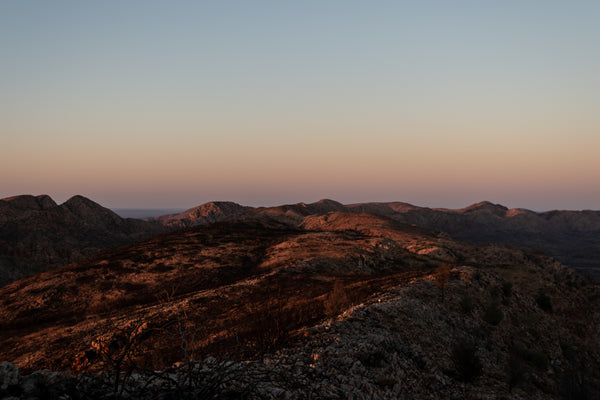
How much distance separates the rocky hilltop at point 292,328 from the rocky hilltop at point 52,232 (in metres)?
27.5

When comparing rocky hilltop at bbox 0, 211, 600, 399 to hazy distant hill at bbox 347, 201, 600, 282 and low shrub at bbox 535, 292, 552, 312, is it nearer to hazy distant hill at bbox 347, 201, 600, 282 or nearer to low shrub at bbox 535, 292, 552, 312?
low shrub at bbox 535, 292, 552, 312

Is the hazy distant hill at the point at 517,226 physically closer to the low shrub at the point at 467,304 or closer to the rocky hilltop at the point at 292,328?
the rocky hilltop at the point at 292,328

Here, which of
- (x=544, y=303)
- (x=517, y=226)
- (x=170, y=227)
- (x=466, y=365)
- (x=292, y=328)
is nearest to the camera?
(x=466, y=365)

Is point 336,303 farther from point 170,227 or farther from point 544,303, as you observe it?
point 170,227

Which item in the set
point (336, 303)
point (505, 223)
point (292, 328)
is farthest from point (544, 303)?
point (505, 223)

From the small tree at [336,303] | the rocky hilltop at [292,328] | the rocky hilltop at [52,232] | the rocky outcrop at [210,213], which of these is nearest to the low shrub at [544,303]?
the rocky hilltop at [292,328]

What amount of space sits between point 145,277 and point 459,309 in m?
25.1

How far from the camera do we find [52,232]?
66.7 m

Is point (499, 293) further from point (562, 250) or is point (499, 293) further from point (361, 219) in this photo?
point (562, 250)

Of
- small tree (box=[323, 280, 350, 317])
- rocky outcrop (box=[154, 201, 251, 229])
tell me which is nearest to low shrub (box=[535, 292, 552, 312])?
small tree (box=[323, 280, 350, 317])

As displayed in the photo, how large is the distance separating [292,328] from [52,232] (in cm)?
7627

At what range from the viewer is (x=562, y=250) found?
130m

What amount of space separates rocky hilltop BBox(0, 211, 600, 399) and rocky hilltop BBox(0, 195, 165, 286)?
27530 mm

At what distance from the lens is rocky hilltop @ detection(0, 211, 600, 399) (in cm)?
613
